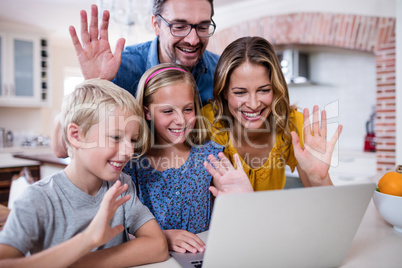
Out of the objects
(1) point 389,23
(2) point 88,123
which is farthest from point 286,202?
(1) point 389,23

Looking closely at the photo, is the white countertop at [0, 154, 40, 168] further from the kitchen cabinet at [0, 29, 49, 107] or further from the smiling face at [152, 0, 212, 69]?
the smiling face at [152, 0, 212, 69]

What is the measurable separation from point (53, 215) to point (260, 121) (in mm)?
813

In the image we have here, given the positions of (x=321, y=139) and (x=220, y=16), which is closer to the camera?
(x=321, y=139)

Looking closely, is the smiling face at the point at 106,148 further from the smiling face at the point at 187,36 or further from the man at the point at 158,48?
the smiling face at the point at 187,36

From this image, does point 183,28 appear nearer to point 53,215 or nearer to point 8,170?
point 53,215

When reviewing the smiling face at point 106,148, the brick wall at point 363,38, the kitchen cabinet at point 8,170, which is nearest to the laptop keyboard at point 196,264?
the smiling face at point 106,148

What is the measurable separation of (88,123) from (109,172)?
0.13 metres

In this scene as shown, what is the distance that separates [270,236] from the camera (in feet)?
2.06

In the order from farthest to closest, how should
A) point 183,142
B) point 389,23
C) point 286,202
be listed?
point 389,23
point 183,142
point 286,202

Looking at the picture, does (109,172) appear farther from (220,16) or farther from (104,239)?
(220,16)

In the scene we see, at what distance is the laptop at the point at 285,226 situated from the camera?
0.58 m

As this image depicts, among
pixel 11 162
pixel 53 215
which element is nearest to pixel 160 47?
pixel 53 215

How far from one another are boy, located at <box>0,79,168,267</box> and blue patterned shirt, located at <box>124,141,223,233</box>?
21 cm

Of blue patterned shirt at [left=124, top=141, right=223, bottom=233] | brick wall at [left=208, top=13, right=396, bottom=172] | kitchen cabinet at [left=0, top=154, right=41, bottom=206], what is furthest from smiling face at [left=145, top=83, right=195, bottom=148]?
kitchen cabinet at [left=0, top=154, right=41, bottom=206]
